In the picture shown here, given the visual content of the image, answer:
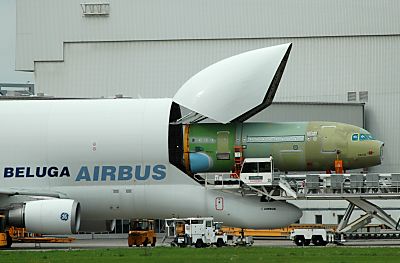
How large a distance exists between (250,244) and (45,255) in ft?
40.2

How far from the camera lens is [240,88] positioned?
57594 millimetres

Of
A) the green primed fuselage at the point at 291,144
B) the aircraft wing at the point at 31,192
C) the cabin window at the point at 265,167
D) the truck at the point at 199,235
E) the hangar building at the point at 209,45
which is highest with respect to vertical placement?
the hangar building at the point at 209,45

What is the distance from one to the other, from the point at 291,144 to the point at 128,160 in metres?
8.25

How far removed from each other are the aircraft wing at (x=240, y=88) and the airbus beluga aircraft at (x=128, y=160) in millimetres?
50

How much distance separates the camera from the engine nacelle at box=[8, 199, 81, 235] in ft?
188

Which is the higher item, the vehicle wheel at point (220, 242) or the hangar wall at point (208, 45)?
the hangar wall at point (208, 45)

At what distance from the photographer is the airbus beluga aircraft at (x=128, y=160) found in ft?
189

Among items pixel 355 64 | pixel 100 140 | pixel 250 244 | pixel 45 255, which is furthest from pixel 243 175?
pixel 355 64

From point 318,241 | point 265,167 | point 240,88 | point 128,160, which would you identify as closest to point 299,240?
point 318,241

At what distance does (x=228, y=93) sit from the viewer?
189ft

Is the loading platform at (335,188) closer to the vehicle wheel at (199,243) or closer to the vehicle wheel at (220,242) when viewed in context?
the vehicle wheel at (220,242)

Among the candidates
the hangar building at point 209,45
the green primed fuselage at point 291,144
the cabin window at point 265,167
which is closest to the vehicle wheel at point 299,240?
the cabin window at point 265,167

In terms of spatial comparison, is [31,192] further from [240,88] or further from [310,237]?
[310,237]

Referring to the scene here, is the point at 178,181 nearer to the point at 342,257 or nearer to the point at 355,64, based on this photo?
the point at 342,257
